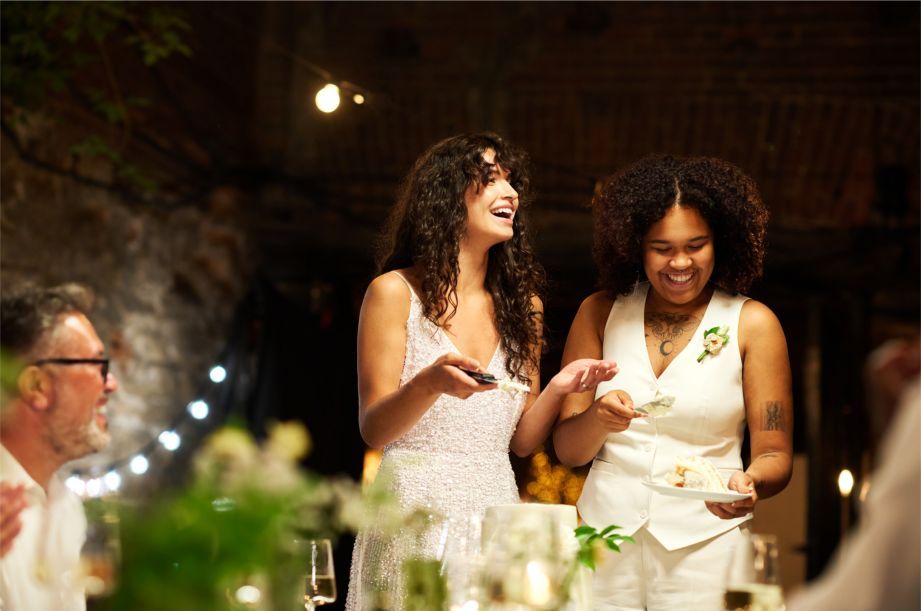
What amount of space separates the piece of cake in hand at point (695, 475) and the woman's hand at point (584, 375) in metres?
0.23

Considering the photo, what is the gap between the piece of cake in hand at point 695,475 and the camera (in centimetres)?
224

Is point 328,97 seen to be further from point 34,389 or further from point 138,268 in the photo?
point 34,389

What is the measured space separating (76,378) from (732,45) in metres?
4.48

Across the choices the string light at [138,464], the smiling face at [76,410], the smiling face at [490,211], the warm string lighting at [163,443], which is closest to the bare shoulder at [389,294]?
the smiling face at [490,211]

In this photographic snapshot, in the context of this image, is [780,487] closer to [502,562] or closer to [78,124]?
[502,562]

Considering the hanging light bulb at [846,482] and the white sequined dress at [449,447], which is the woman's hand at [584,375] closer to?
the white sequined dress at [449,447]

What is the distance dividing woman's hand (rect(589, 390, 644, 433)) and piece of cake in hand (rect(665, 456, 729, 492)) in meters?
0.15

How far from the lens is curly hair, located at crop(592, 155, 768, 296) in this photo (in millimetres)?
2646

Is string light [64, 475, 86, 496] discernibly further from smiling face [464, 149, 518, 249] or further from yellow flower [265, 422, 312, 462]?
smiling face [464, 149, 518, 249]

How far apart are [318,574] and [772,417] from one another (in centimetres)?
111

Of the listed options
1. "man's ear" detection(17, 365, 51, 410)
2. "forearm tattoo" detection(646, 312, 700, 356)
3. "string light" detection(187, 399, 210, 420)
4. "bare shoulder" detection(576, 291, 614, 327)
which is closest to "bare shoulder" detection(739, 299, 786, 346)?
"forearm tattoo" detection(646, 312, 700, 356)

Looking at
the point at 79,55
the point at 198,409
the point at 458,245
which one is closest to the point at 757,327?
the point at 458,245

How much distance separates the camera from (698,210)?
104 inches

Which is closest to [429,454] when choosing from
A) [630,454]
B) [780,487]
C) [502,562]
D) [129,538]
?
[630,454]
